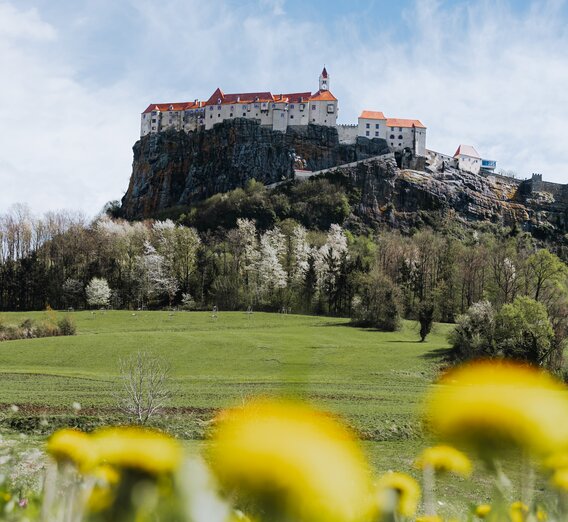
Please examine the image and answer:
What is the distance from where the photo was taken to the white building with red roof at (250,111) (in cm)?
16400

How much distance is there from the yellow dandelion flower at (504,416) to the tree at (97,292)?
93074mm

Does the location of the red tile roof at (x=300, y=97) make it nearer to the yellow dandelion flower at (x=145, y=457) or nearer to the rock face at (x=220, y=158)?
the rock face at (x=220, y=158)

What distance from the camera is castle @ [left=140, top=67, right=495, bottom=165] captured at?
16200 centimetres

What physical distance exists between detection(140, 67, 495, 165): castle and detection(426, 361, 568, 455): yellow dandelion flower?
165m

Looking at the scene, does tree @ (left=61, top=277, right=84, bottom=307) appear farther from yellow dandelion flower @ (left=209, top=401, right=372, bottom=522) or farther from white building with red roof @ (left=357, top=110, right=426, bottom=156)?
yellow dandelion flower @ (left=209, top=401, right=372, bottom=522)

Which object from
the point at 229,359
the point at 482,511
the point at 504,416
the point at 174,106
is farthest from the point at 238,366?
the point at 174,106

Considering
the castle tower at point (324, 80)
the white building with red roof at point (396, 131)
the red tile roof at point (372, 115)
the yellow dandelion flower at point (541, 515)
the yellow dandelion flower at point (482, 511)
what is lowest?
the yellow dandelion flower at point (482, 511)

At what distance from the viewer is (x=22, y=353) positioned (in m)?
54.2

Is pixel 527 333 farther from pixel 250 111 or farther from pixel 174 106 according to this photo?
pixel 174 106

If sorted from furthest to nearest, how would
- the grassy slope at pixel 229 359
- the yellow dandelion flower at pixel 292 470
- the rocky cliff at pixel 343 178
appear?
the rocky cliff at pixel 343 178, the grassy slope at pixel 229 359, the yellow dandelion flower at pixel 292 470

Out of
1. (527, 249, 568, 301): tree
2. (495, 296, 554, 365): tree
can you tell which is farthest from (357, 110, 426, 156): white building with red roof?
(495, 296, 554, 365): tree

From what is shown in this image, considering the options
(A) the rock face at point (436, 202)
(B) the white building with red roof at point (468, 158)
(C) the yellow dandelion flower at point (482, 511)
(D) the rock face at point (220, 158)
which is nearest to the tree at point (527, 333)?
(C) the yellow dandelion flower at point (482, 511)

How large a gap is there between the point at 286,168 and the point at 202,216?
1239 inches

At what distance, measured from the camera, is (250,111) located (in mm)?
169125
